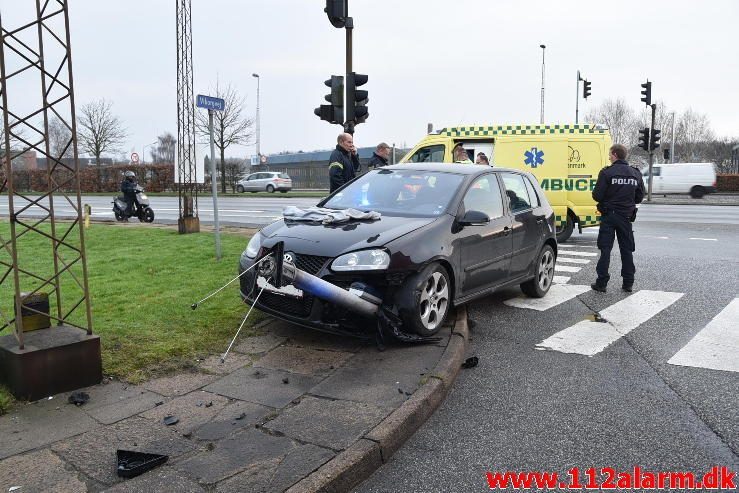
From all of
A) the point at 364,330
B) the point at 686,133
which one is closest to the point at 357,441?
the point at 364,330

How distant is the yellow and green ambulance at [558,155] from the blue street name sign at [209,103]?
5.89m

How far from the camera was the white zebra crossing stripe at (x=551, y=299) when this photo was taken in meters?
7.28

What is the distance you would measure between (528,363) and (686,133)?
76.0m

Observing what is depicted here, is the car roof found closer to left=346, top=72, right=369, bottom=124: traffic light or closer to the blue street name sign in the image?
the blue street name sign

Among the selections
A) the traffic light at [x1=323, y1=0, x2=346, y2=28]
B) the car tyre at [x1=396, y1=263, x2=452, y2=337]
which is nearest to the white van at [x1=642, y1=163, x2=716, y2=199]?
the traffic light at [x1=323, y1=0, x2=346, y2=28]

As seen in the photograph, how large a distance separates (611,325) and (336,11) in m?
7.56

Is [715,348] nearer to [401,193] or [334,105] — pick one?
[401,193]

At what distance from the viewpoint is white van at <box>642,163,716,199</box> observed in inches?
1328

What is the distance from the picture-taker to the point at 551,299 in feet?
25.0

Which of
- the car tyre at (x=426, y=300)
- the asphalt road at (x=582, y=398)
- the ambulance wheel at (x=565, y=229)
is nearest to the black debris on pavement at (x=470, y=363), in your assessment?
the asphalt road at (x=582, y=398)

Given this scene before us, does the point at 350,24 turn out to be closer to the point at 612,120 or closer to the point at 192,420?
the point at 192,420

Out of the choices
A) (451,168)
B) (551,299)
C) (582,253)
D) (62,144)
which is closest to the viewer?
(451,168)

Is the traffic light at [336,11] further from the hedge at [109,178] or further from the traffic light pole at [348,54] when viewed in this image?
the hedge at [109,178]

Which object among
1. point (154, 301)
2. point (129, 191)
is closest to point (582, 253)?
point (154, 301)
